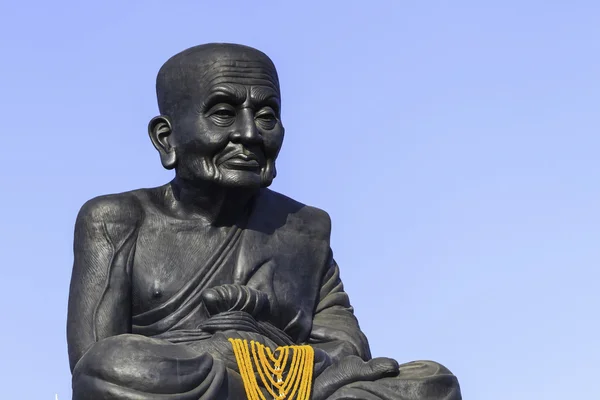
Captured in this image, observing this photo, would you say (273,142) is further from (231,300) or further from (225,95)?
(231,300)

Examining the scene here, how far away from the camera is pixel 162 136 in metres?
13.6

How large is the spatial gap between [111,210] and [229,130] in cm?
112

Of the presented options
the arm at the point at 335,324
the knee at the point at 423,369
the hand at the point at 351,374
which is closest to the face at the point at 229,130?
the arm at the point at 335,324

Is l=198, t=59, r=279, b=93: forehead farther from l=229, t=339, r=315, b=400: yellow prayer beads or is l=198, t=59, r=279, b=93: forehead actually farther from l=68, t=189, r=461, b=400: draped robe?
l=229, t=339, r=315, b=400: yellow prayer beads

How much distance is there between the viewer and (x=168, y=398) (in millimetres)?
11883

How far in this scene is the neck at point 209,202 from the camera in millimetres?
13453

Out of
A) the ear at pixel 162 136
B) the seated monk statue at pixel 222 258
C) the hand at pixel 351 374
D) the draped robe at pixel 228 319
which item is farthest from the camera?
the ear at pixel 162 136

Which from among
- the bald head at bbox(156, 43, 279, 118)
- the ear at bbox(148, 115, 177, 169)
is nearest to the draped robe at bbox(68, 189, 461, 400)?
the ear at bbox(148, 115, 177, 169)

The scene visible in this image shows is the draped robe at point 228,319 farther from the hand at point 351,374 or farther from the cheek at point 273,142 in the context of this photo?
the cheek at point 273,142

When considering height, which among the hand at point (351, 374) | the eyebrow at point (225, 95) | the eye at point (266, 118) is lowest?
the hand at point (351, 374)

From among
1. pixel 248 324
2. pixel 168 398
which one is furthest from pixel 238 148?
pixel 168 398

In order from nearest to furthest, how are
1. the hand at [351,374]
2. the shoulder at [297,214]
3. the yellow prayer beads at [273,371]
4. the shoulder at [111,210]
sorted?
the yellow prayer beads at [273,371], the hand at [351,374], the shoulder at [111,210], the shoulder at [297,214]

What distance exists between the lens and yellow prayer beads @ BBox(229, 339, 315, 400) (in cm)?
1249

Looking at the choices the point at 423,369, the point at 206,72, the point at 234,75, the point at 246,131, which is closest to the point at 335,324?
the point at 423,369
